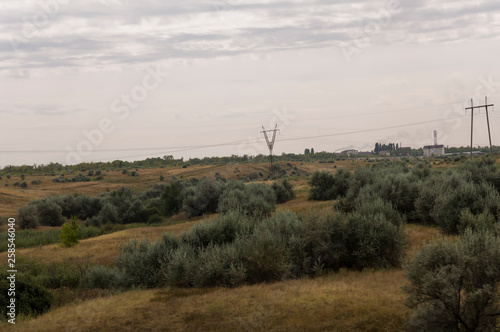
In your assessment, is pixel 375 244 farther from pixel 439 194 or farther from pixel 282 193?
pixel 282 193

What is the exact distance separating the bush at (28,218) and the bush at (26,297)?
32.4m

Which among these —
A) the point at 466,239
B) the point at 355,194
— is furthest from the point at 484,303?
the point at 355,194

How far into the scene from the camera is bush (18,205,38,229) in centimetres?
4575

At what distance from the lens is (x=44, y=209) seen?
4947cm

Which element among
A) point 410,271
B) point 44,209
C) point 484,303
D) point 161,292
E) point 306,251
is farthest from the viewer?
Result: point 44,209

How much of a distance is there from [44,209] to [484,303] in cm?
4863

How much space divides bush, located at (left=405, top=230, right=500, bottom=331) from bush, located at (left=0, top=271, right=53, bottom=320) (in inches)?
475

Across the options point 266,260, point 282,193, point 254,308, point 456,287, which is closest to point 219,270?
point 266,260

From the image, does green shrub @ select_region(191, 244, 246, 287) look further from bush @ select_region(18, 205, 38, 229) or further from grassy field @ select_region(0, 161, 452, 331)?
bush @ select_region(18, 205, 38, 229)

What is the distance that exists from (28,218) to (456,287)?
45.1m

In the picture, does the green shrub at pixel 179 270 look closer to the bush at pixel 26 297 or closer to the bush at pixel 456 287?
the bush at pixel 26 297

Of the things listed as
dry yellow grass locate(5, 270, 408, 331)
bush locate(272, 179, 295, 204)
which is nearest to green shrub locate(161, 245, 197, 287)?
dry yellow grass locate(5, 270, 408, 331)

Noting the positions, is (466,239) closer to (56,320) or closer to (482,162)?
(56,320)

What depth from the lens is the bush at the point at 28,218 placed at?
45.8 m
